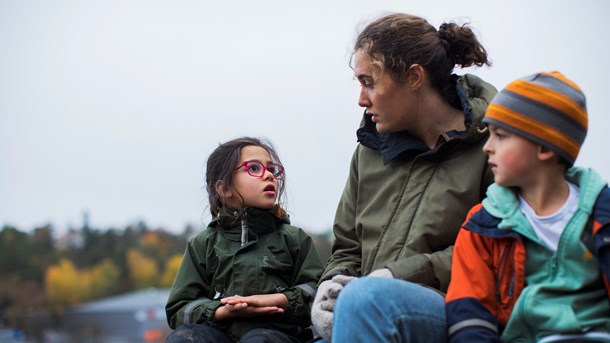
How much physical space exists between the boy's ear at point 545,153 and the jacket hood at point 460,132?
604mm

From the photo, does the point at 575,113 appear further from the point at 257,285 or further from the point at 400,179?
the point at 257,285

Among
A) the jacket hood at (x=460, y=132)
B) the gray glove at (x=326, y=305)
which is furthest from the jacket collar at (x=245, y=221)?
the gray glove at (x=326, y=305)

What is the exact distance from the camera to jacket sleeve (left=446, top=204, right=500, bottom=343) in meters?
2.89

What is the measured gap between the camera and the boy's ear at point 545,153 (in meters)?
2.99

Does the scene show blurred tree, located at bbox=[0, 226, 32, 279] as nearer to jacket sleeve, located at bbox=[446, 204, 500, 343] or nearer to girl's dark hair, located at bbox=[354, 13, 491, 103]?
girl's dark hair, located at bbox=[354, 13, 491, 103]

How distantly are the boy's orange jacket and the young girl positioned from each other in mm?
1044

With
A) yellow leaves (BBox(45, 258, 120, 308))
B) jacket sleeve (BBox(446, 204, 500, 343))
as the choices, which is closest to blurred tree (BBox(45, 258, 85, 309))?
yellow leaves (BBox(45, 258, 120, 308))

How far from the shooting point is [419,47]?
3785 mm

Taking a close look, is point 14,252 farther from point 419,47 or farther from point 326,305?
point 326,305

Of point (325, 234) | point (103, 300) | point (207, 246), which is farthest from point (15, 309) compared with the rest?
point (207, 246)

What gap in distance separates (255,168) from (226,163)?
16cm

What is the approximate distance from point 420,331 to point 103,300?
102m

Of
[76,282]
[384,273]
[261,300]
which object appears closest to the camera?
[384,273]

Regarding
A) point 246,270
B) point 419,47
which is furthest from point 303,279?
point 419,47
